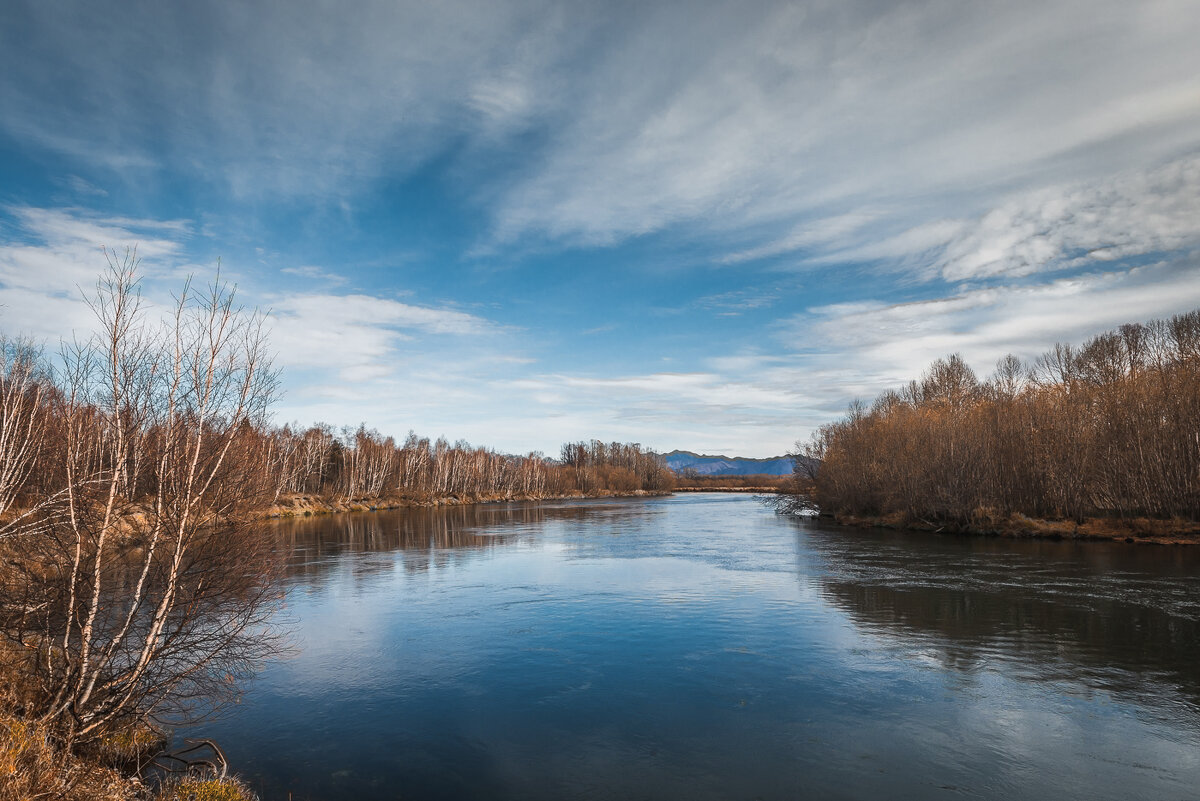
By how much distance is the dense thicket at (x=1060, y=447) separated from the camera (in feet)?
117

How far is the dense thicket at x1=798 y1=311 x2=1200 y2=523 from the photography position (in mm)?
35812

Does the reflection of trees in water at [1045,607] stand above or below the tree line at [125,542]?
below

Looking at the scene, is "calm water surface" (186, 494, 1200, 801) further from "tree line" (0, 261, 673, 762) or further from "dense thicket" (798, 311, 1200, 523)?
"dense thicket" (798, 311, 1200, 523)

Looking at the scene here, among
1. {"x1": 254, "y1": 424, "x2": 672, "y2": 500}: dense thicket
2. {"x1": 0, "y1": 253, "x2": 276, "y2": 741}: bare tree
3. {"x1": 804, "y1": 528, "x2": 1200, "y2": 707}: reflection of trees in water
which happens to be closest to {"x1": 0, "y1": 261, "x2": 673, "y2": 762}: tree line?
{"x1": 0, "y1": 253, "x2": 276, "y2": 741}: bare tree

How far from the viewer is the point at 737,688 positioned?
13.0m

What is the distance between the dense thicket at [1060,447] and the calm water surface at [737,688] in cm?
1211

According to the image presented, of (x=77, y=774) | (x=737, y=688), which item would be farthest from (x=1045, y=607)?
(x=77, y=774)

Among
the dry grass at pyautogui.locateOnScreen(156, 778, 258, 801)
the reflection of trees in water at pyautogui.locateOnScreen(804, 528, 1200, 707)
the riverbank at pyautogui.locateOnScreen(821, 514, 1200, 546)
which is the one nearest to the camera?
the dry grass at pyautogui.locateOnScreen(156, 778, 258, 801)

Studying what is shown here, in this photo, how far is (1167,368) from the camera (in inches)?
1502

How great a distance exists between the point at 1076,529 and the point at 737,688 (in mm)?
35623

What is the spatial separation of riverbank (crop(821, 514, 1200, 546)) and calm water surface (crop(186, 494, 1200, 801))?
885cm

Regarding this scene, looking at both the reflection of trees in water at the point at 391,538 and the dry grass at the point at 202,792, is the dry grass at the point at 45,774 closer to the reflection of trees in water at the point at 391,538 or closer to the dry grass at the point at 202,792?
the dry grass at the point at 202,792

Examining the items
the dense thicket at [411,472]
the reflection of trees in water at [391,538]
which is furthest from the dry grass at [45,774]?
the dense thicket at [411,472]

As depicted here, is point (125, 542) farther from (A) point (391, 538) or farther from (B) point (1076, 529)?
(B) point (1076, 529)
